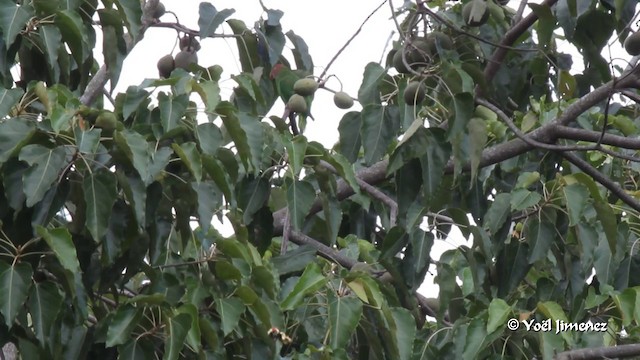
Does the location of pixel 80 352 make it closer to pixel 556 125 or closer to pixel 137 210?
pixel 137 210

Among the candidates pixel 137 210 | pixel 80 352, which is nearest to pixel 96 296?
pixel 80 352

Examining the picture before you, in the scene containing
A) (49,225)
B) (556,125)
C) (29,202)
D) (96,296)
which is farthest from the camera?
(556,125)

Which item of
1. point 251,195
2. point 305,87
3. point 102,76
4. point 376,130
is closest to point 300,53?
point 305,87

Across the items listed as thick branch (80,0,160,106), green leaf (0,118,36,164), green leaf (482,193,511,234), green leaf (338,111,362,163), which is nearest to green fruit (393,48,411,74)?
green leaf (338,111,362,163)

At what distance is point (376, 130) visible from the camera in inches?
109

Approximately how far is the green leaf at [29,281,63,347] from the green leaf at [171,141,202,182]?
34 cm

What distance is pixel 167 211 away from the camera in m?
2.42

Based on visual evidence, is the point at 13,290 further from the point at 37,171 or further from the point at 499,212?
the point at 499,212

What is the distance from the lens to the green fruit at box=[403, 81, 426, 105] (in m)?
2.71

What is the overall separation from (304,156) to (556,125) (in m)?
0.78

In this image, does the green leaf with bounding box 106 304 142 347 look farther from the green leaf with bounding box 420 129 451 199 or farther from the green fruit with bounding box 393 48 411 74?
the green fruit with bounding box 393 48 411 74

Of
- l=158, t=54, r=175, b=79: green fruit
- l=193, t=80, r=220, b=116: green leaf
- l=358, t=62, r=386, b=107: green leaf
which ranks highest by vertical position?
l=358, t=62, r=386, b=107: green leaf

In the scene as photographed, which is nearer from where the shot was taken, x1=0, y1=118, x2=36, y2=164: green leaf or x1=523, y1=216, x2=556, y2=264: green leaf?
x1=0, y1=118, x2=36, y2=164: green leaf

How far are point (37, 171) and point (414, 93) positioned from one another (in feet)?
3.20
